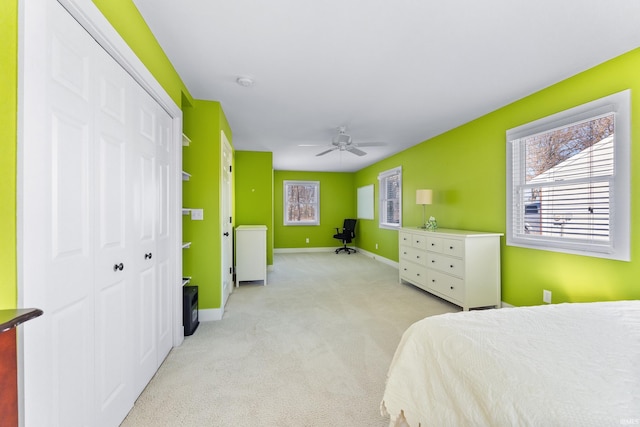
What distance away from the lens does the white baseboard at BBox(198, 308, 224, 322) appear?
9.91 ft

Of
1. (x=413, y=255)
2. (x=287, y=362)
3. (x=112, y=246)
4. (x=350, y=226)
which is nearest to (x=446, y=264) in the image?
(x=413, y=255)

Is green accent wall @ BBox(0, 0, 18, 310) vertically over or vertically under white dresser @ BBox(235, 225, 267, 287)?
over

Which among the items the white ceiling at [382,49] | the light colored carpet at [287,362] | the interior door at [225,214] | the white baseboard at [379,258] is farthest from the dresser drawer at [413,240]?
the interior door at [225,214]

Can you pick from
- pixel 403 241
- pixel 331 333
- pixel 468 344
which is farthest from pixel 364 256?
pixel 468 344

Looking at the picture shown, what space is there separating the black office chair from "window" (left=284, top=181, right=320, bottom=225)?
0.79 m

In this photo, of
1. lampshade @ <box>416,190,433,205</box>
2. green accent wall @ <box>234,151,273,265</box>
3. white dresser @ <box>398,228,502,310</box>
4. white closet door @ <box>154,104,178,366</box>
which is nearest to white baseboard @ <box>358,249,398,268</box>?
lampshade @ <box>416,190,433,205</box>

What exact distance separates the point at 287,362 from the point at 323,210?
20.1 feet

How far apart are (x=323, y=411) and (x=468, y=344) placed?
40.3 inches

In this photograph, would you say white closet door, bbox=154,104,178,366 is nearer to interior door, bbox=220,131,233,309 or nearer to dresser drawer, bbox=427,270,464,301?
interior door, bbox=220,131,233,309

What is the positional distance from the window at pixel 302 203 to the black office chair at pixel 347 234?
794 millimetres

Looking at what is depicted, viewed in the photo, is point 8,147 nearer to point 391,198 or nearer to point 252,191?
point 252,191

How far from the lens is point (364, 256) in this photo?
7.31 meters

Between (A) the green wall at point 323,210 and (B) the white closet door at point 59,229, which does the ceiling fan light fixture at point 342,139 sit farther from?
(A) the green wall at point 323,210

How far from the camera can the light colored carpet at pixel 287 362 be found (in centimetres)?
163
